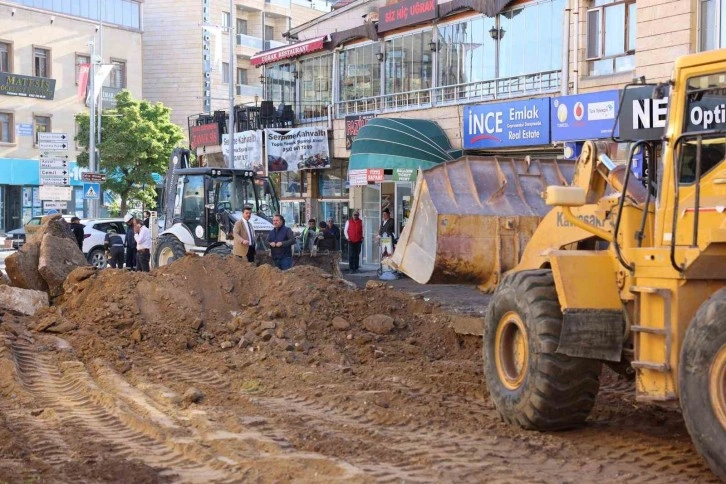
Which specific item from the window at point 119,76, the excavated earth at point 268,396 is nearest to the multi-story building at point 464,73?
the excavated earth at point 268,396

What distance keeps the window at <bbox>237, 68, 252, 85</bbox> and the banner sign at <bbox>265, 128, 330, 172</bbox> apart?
99.1 ft

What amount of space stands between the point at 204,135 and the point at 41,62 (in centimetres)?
1538

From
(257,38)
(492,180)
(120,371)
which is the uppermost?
(257,38)

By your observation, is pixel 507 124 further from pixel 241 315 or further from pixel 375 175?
pixel 241 315

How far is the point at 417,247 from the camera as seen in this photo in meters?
10.8

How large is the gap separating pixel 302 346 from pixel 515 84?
13681 mm

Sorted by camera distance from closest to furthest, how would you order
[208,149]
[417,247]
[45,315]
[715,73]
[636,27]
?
[715,73], [417,247], [45,315], [636,27], [208,149]

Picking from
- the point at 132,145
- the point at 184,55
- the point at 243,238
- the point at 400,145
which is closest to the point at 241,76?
the point at 184,55

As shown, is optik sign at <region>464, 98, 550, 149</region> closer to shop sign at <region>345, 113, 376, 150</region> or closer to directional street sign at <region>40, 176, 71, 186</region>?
shop sign at <region>345, 113, 376, 150</region>

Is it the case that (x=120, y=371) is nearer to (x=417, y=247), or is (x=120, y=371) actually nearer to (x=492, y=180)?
(x=417, y=247)

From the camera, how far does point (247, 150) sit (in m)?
32.9

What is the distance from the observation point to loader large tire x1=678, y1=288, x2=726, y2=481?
224 inches

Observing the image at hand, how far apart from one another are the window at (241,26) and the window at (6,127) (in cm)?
1699

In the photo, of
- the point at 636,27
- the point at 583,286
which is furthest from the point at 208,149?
the point at 583,286
